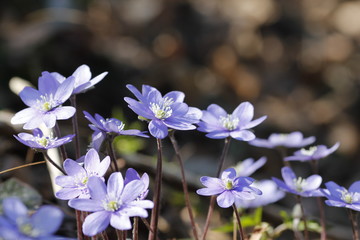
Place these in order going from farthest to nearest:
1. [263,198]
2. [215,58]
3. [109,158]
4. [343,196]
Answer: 1. [215,58]
2. [263,198]
3. [343,196]
4. [109,158]

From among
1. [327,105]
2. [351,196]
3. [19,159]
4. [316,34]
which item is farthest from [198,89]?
[351,196]

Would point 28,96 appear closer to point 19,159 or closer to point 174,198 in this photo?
point 19,159

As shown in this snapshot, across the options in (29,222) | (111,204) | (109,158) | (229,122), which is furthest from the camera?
(229,122)

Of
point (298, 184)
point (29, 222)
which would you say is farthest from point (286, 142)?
point (29, 222)

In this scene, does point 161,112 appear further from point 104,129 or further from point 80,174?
point 80,174

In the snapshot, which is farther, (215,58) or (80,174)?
(215,58)

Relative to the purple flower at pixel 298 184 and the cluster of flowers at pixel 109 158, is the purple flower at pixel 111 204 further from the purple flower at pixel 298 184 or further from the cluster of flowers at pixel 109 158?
the purple flower at pixel 298 184
